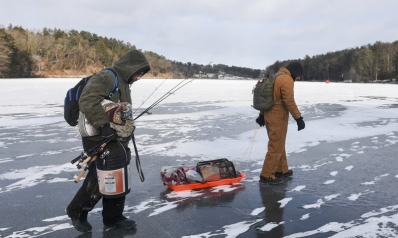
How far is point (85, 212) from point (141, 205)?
0.86 meters

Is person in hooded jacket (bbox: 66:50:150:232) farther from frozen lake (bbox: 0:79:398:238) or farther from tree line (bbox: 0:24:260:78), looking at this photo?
tree line (bbox: 0:24:260:78)

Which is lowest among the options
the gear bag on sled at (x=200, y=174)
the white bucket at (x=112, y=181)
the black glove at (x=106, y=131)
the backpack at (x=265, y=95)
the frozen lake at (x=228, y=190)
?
the frozen lake at (x=228, y=190)

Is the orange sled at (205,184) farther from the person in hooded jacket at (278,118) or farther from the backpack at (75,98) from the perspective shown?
the backpack at (75,98)

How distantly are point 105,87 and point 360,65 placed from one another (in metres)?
105

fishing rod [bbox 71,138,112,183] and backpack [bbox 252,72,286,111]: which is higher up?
backpack [bbox 252,72,286,111]

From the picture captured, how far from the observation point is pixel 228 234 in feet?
11.8

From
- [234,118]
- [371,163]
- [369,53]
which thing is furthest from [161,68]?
[371,163]

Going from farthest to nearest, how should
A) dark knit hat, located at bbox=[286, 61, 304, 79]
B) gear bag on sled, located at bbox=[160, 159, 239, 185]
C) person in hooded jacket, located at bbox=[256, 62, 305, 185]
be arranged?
dark knit hat, located at bbox=[286, 61, 304, 79] < person in hooded jacket, located at bbox=[256, 62, 305, 185] < gear bag on sled, located at bbox=[160, 159, 239, 185]

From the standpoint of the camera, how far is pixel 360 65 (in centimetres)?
9788

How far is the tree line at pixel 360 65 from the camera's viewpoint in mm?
91625

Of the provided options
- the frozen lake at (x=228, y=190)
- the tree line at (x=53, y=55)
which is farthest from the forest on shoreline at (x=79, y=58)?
the frozen lake at (x=228, y=190)

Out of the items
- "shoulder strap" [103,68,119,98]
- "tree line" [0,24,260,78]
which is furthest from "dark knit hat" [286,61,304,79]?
"tree line" [0,24,260,78]

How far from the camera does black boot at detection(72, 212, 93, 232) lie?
357 cm

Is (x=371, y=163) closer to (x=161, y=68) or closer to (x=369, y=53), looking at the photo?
(x=161, y=68)
